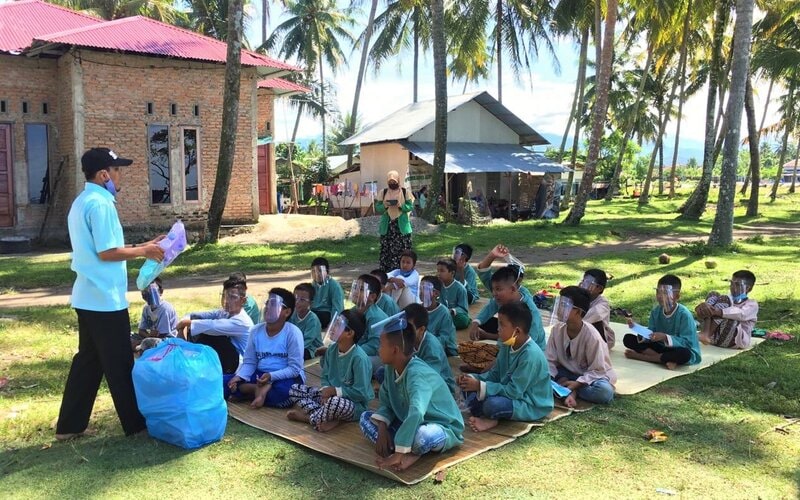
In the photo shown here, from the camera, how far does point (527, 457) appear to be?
4.20 m

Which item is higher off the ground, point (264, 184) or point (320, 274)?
point (264, 184)

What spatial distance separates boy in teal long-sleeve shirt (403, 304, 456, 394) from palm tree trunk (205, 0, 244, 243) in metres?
10.0

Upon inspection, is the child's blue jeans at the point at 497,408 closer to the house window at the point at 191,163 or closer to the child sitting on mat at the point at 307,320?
the child sitting on mat at the point at 307,320

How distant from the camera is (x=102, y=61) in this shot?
15.2 m

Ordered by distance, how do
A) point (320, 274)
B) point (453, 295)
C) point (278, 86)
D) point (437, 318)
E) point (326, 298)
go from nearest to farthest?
point (437, 318)
point (320, 274)
point (326, 298)
point (453, 295)
point (278, 86)

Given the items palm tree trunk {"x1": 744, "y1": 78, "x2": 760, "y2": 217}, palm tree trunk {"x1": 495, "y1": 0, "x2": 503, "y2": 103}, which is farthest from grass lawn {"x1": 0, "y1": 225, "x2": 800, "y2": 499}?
palm tree trunk {"x1": 495, "y1": 0, "x2": 503, "y2": 103}

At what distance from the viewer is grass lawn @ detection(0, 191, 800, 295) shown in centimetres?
1170

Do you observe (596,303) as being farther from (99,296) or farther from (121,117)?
(121,117)

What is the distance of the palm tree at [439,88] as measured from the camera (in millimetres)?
17203

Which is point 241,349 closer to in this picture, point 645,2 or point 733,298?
point 733,298

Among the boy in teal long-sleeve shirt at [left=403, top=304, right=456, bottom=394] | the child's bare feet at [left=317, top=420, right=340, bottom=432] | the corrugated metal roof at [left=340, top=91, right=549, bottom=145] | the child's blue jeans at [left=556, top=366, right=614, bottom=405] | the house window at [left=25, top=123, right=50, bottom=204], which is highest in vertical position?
the corrugated metal roof at [left=340, top=91, right=549, bottom=145]

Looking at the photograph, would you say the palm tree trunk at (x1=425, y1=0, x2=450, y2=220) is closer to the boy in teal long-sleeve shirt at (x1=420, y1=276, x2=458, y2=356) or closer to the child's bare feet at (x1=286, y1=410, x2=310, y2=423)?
the boy in teal long-sleeve shirt at (x1=420, y1=276, x2=458, y2=356)

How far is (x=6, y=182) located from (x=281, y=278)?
343 inches

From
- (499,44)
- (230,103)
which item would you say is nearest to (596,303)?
(230,103)
